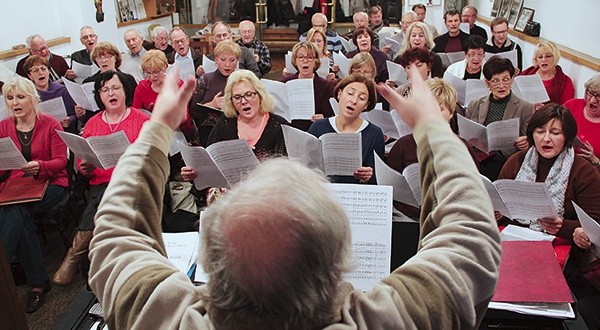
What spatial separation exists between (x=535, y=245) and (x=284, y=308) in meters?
1.22

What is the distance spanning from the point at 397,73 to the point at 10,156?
2997 millimetres

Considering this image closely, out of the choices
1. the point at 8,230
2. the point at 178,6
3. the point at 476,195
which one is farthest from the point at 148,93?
the point at 178,6

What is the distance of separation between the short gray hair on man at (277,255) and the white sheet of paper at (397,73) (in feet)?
12.5

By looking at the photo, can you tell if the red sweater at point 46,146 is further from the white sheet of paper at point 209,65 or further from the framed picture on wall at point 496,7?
the framed picture on wall at point 496,7

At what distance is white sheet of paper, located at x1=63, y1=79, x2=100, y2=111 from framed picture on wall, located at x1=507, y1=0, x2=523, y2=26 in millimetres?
5398

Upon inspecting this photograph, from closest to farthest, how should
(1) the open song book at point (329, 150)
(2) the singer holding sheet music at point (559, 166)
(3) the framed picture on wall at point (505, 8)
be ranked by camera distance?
(2) the singer holding sheet music at point (559, 166)
(1) the open song book at point (329, 150)
(3) the framed picture on wall at point (505, 8)

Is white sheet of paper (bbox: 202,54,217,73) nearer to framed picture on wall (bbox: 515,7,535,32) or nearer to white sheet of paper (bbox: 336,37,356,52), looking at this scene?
white sheet of paper (bbox: 336,37,356,52)

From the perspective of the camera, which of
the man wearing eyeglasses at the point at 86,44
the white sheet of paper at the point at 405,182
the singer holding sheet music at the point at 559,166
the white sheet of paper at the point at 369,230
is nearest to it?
the white sheet of paper at the point at 369,230

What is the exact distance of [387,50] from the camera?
19.9 ft

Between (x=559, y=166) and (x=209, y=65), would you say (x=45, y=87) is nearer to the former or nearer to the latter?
(x=209, y=65)

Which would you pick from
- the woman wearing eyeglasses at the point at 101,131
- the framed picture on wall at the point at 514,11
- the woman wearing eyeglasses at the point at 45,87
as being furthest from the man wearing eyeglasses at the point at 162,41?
the framed picture on wall at the point at 514,11

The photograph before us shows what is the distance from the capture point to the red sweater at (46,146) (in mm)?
3160

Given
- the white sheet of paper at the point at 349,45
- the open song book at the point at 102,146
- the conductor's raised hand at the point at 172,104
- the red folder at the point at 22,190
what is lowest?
the red folder at the point at 22,190

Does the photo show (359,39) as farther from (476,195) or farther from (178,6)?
(178,6)
